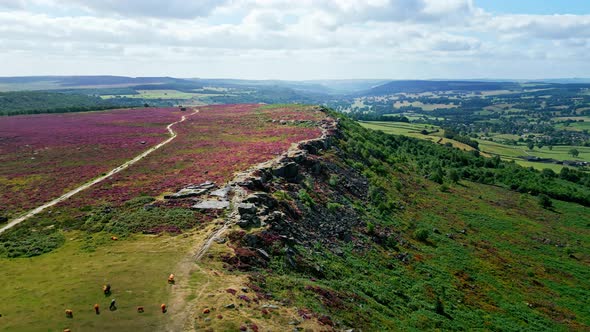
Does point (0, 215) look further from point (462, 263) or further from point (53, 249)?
point (462, 263)

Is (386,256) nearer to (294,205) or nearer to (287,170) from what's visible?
(294,205)

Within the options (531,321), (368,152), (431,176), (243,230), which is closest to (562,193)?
(431,176)

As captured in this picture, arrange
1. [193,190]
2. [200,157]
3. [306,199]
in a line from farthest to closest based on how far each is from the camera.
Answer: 1. [200,157]
2. [306,199]
3. [193,190]

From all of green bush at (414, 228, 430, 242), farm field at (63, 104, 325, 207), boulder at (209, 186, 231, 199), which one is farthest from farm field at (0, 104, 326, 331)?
green bush at (414, 228, 430, 242)

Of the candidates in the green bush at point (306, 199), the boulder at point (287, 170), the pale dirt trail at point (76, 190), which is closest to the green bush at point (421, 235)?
the green bush at point (306, 199)

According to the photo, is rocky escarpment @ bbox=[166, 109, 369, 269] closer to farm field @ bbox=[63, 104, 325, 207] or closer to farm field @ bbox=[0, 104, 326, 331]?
farm field @ bbox=[0, 104, 326, 331]

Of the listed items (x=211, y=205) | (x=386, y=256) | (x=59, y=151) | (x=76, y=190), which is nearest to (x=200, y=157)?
(x=76, y=190)
